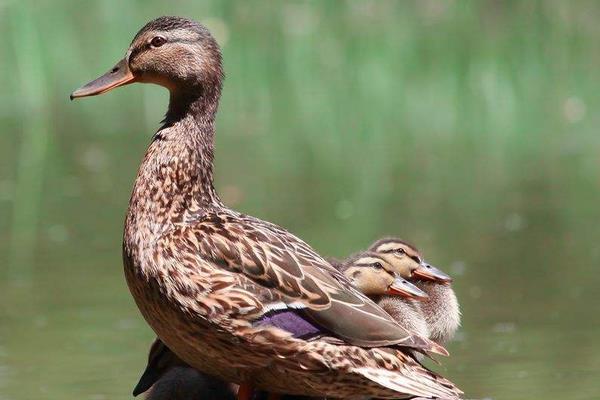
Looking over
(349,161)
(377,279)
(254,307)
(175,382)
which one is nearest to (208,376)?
(175,382)

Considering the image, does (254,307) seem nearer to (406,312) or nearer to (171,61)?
(171,61)

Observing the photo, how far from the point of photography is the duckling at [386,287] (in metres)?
6.53

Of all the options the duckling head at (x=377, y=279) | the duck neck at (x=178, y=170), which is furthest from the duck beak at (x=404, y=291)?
the duck neck at (x=178, y=170)

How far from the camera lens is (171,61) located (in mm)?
5980

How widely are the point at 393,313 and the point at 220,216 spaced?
3.36 feet

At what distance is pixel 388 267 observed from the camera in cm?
660

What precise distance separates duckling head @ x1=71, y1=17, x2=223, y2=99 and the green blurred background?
1376 mm

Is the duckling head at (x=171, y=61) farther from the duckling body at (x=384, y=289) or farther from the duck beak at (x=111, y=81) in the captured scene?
the duckling body at (x=384, y=289)

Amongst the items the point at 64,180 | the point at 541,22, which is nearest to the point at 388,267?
the point at 64,180

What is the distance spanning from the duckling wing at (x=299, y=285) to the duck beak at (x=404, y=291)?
851 millimetres

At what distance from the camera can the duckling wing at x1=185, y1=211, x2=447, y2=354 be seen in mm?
5531

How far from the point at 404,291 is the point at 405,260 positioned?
26 centimetres

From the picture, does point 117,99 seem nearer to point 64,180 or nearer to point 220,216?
point 64,180

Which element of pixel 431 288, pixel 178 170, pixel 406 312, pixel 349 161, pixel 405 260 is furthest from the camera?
pixel 349 161
